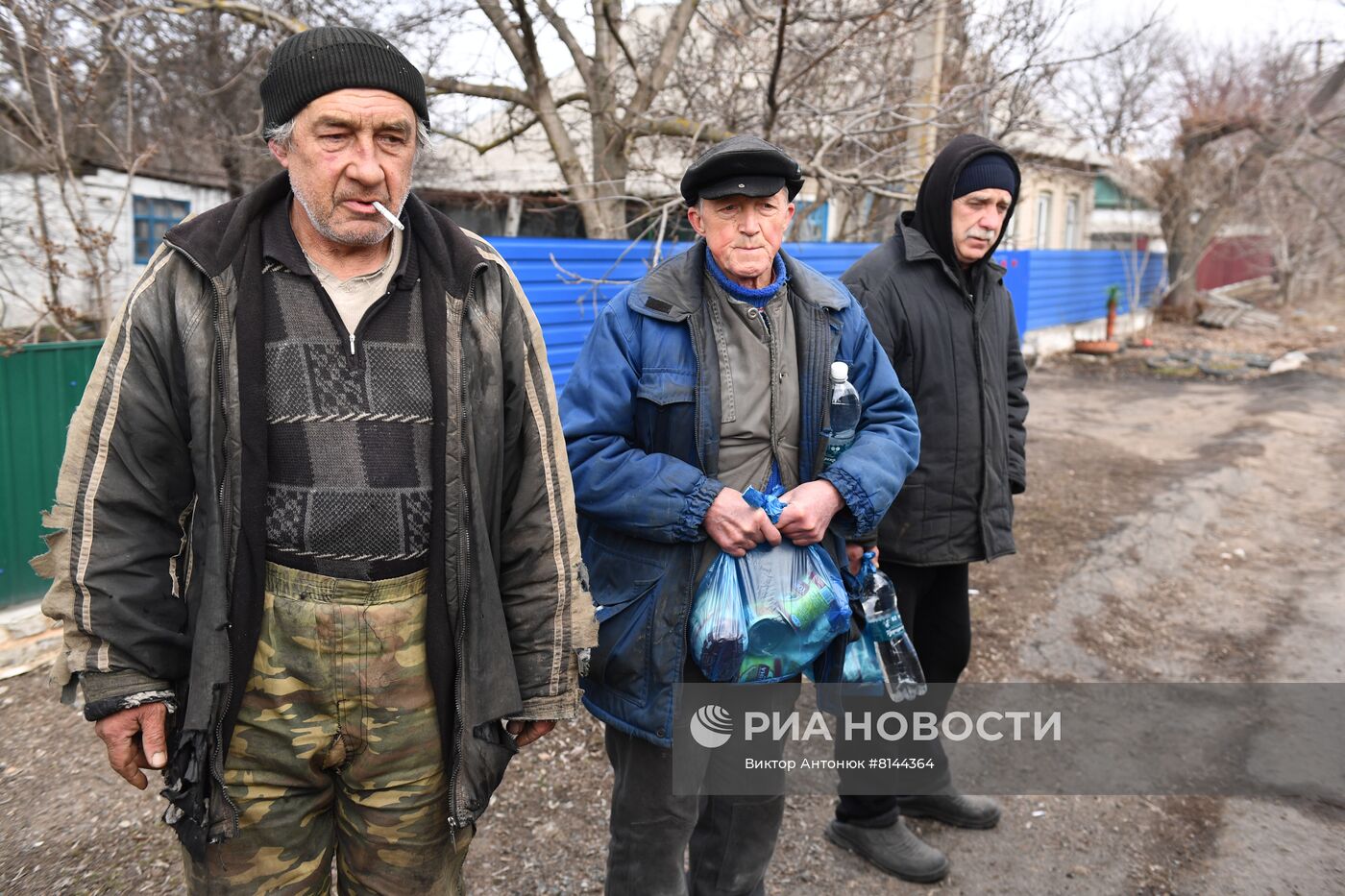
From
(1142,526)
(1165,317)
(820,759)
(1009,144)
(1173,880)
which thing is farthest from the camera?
(1165,317)

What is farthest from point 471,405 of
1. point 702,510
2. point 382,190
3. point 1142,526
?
point 1142,526

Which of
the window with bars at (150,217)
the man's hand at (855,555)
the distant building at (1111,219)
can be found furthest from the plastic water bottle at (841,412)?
the distant building at (1111,219)

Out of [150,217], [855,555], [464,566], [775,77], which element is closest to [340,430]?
[464,566]

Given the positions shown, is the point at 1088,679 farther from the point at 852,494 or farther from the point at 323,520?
the point at 323,520

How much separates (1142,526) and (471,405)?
5.77m

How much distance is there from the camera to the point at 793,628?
6.88 ft

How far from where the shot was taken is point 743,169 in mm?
2152

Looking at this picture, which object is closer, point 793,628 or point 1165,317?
point 793,628

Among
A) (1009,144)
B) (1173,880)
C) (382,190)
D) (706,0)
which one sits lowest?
(1173,880)

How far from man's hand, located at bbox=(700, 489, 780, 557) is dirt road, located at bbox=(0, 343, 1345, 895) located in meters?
1.31

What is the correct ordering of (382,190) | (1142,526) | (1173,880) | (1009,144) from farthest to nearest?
(1009,144)
(1142,526)
(1173,880)
(382,190)

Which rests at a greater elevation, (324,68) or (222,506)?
(324,68)

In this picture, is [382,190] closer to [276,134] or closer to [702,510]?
[276,134]

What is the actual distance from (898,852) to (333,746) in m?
1.82
